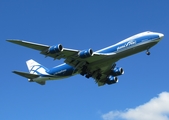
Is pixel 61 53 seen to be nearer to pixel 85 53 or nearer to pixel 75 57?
pixel 75 57

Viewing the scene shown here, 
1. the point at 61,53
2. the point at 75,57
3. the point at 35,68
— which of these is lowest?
the point at 61,53

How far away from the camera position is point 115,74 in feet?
207

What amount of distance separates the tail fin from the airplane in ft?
A: 2.45

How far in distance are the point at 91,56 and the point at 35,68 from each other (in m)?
18.6

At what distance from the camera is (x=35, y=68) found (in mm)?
68875

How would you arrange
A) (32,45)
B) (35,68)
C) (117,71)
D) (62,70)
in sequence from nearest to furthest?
(32,45) < (62,70) < (117,71) < (35,68)

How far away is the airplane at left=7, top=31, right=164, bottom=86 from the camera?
5262 centimetres

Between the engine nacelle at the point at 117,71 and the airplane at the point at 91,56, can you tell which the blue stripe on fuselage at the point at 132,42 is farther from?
the engine nacelle at the point at 117,71

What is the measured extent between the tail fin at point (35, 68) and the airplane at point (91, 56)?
2.45 ft

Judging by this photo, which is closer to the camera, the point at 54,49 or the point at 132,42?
the point at 54,49

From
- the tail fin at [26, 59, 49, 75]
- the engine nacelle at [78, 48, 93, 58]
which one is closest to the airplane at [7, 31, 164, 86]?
the engine nacelle at [78, 48, 93, 58]

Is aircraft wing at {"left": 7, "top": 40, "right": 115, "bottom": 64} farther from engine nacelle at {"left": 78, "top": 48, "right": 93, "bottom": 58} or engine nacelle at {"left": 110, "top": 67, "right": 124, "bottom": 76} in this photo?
engine nacelle at {"left": 110, "top": 67, "right": 124, "bottom": 76}

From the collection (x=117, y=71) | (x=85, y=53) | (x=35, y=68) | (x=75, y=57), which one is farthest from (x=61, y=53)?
(x=35, y=68)

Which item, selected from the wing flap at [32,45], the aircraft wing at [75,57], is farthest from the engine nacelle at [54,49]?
the wing flap at [32,45]
